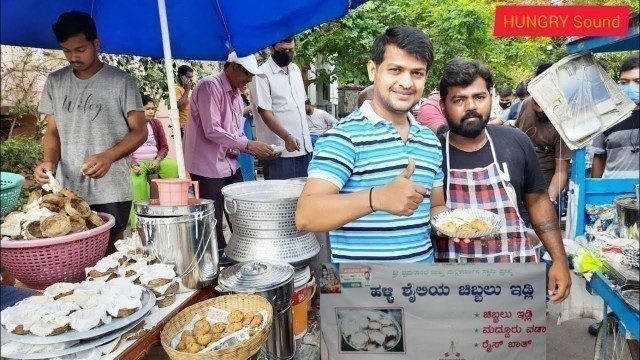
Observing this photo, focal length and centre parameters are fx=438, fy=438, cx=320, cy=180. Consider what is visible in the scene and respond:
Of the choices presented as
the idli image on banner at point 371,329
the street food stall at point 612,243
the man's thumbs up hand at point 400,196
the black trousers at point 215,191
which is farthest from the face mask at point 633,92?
the black trousers at point 215,191

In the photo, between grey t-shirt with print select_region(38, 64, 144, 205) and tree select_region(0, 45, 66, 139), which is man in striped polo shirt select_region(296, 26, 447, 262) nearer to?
grey t-shirt with print select_region(38, 64, 144, 205)

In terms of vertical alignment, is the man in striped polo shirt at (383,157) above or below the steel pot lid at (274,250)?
above

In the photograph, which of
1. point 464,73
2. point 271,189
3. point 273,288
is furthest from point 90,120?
point 464,73

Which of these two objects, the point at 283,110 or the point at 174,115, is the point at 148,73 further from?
the point at 174,115

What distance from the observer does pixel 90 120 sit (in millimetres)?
2438

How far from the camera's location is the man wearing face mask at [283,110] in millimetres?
3812

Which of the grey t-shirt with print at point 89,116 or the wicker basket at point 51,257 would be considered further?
the grey t-shirt with print at point 89,116

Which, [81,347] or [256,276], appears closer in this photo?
[81,347]

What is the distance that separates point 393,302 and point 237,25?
7.13ft

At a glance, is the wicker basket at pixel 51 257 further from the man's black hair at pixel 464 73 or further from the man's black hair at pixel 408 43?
the man's black hair at pixel 464 73

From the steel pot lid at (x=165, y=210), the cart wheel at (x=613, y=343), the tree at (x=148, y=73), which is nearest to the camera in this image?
the steel pot lid at (x=165, y=210)

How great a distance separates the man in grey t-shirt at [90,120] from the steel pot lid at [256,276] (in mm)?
1019

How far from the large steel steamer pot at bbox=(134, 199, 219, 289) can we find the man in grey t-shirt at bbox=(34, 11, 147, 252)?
2.38 ft

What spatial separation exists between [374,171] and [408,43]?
0.51m
